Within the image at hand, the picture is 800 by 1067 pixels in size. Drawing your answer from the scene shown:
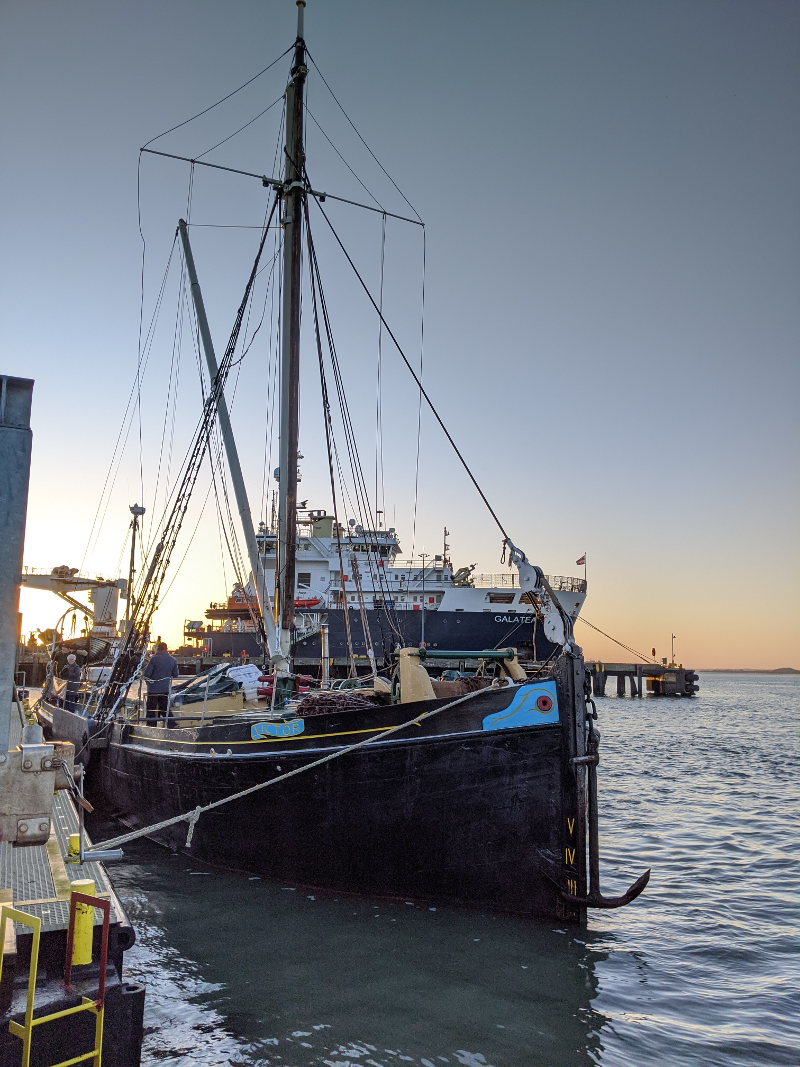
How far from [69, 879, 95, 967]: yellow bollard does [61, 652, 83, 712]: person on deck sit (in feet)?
46.0

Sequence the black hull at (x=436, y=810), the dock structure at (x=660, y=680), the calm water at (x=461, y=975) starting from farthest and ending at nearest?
the dock structure at (x=660, y=680), the black hull at (x=436, y=810), the calm water at (x=461, y=975)

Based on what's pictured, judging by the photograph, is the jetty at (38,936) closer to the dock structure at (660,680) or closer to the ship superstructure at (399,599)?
the ship superstructure at (399,599)

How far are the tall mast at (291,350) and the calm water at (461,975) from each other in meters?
4.10

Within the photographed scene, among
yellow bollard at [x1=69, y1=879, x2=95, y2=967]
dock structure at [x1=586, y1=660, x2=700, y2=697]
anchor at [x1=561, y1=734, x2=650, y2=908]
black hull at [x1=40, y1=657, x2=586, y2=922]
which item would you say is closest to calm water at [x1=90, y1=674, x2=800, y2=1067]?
black hull at [x1=40, y1=657, x2=586, y2=922]

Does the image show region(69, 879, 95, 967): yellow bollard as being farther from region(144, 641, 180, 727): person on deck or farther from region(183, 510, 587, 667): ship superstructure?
region(183, 510, 587, 667): ship superstructure

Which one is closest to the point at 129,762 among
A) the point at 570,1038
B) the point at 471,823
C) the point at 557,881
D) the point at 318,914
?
the point at 318,914

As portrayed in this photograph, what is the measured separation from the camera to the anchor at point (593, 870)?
6938 mm

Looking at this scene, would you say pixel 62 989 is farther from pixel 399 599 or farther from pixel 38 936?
→ pixel 399 599

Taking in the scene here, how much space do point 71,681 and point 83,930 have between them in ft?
54.3

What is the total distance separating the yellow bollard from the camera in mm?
3242

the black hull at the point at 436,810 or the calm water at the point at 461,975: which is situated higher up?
the black hull at the point at 436,810

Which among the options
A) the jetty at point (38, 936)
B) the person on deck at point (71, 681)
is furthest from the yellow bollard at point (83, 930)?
the person on deck at point (71, 681)

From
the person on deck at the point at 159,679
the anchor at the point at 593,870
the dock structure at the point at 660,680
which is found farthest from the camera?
the dock structure at the point at 660,680

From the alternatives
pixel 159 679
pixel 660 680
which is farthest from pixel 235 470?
pixel 660 680
